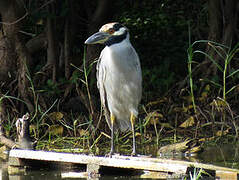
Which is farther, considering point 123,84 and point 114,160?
point 123,84

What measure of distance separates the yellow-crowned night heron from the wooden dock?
0.40 metres

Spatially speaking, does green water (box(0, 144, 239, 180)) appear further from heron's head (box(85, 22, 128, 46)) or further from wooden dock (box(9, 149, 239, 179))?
heron's head (box(85, 22, 128, 46))

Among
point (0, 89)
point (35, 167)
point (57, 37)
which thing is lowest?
point (35, 167)

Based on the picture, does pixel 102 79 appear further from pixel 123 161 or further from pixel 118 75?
pixel 123 161

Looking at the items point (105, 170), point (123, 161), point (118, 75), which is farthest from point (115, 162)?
point (118, 75)

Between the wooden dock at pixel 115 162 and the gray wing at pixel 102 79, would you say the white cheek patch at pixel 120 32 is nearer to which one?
the gray wing at pixel 102 79

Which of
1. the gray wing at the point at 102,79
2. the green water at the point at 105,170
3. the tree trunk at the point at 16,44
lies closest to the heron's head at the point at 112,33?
the gray wing at the point at 102,79

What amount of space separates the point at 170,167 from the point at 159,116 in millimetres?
2841

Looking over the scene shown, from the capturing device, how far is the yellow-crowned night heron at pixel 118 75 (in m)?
6.14

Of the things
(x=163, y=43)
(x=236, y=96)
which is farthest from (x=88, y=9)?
(x=236, y=96)

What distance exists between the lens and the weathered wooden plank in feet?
17.2

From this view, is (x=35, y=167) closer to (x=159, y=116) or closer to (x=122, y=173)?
(x=122, y=173)

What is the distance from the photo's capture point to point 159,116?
26.6ft

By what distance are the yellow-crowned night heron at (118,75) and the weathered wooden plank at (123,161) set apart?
0.40 metres
